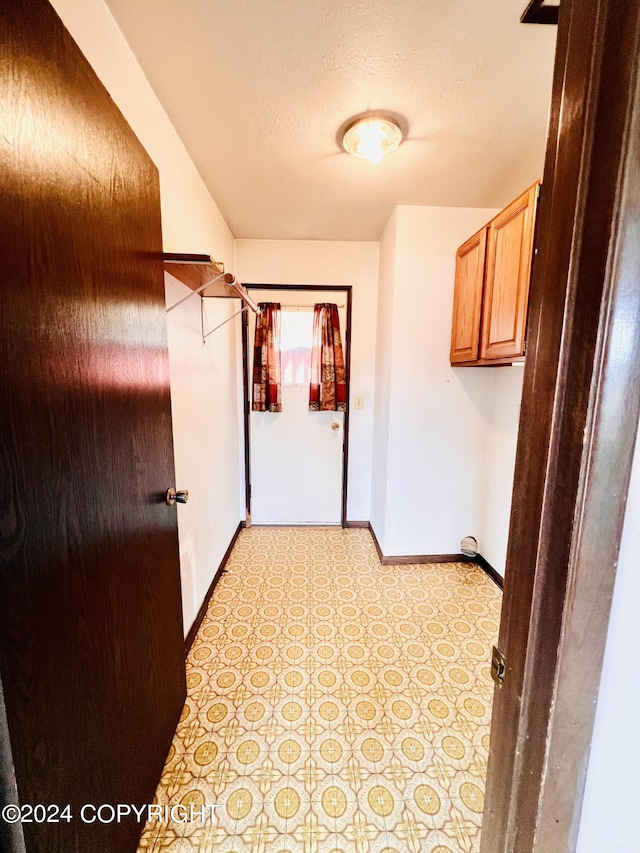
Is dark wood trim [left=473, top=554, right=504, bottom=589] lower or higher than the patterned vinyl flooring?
higher

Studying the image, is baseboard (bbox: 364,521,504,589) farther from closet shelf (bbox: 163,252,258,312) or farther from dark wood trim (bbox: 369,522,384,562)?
closet shelf (bbox: 163,252,258,312)

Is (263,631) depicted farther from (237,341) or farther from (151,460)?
(237,341)

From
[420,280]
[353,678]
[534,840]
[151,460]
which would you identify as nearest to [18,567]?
[151,460]

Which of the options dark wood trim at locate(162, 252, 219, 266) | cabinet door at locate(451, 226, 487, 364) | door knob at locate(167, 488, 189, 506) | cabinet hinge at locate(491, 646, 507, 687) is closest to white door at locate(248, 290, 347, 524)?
cabinet door at locate(451, 226, 487, 364)

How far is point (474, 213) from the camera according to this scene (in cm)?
218

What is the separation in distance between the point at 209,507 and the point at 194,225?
1.64 metres

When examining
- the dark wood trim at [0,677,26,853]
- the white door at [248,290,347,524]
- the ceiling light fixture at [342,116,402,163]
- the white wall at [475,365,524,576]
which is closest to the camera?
the dark wood trim at [0,677,26,853]

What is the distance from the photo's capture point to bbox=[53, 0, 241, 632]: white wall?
1024 millimetres

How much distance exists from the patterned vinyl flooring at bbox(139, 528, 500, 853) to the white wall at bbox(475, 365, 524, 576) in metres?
0.29

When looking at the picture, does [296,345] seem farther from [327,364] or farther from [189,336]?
[189,336]

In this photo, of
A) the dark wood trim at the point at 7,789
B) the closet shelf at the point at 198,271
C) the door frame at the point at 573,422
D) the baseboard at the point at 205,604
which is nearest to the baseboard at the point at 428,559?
the baseboard at the point at 205,604

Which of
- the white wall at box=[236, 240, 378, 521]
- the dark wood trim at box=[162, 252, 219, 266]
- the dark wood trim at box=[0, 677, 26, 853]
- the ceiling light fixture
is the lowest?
the dark wood trim at box=[0, 677, 26, 853]

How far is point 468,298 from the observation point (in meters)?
2.03

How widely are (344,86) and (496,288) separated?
3.73 ft
